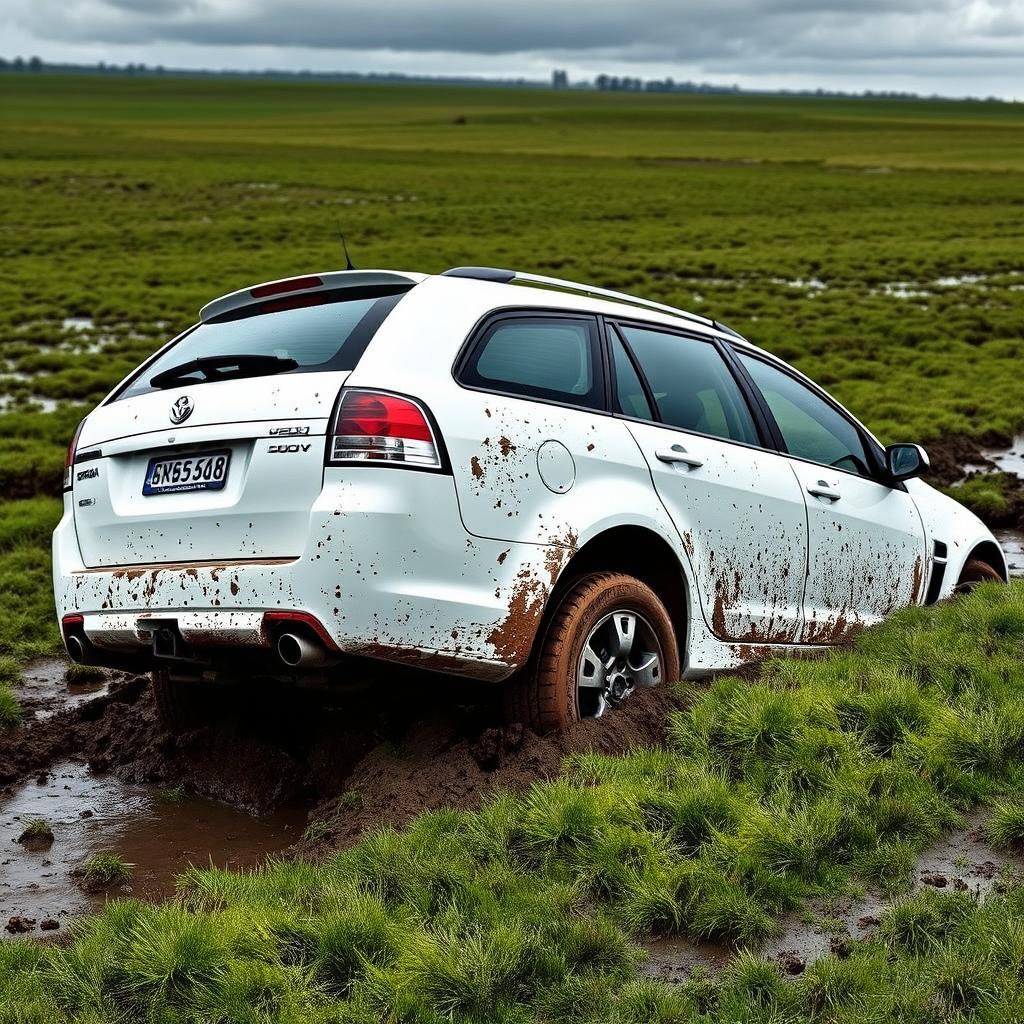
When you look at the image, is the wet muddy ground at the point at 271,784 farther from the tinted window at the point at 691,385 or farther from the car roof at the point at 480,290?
the car roof at the point at 480,290

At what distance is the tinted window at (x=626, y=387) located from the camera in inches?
215

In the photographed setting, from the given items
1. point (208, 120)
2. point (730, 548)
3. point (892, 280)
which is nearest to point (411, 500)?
point (730, 548)

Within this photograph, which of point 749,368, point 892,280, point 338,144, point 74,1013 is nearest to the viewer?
point 74,1013

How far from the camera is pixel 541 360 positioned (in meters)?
5.23

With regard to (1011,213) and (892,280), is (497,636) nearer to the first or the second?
(892,280)

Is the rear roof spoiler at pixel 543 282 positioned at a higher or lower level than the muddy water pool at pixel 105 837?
higher

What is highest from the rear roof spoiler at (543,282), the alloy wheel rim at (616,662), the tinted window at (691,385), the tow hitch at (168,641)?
the rear roof spoiler at (543,282)

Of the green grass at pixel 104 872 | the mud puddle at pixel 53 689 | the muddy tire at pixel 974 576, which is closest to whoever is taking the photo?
the green grass at pixel 104 872

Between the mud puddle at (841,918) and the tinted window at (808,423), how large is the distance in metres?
2.40

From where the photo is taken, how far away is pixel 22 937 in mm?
4188

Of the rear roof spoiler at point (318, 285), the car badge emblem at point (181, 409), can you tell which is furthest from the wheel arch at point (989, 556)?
the car badge emblem at point (181, 409)

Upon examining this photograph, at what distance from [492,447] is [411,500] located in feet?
1.24

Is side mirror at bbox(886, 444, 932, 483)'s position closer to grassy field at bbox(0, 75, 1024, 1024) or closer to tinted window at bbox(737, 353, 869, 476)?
tinted window at bbox(737, 353, 869, 476)

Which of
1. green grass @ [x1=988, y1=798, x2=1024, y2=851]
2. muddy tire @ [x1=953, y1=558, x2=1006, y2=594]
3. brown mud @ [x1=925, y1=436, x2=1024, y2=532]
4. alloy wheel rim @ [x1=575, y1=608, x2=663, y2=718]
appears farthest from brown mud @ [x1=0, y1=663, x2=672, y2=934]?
brown mud @ [x1=925, y1=436, x2=1024, y2=532]
